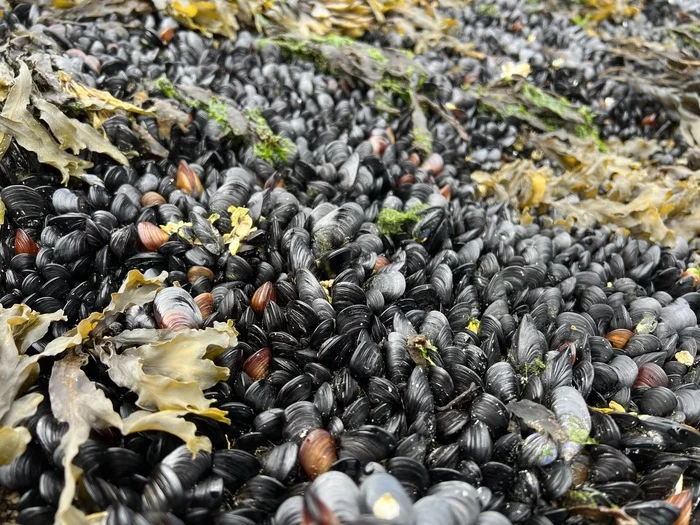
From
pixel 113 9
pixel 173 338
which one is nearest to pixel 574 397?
pixel 173 338

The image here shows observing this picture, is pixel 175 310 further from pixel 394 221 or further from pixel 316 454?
pixel 394 221

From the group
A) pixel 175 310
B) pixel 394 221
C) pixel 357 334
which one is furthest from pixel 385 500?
pixel 394 221

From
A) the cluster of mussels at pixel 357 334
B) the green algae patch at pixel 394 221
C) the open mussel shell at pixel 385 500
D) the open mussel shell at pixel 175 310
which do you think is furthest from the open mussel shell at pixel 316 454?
the green algae patch at pixel 394 221

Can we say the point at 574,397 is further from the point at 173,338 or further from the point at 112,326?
the point at 112,326

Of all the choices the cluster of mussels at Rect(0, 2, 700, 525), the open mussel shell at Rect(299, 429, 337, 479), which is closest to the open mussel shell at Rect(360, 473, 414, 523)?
the cluster of mussels at Rect(0, 2, 700, 525)

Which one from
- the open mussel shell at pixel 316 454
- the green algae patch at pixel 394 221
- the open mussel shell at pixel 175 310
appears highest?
the green algae patch at pixel 394 221

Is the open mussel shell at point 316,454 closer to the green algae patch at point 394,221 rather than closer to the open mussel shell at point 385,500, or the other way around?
the open mussel shell at point 385,500
